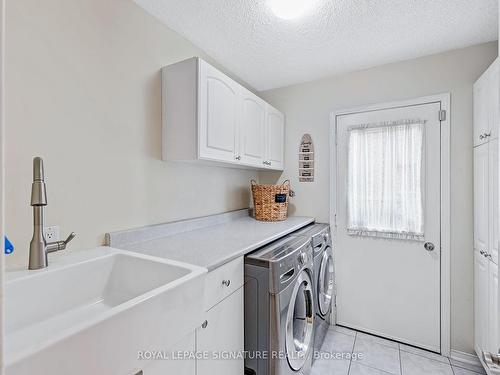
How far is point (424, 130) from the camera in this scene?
2096 mm

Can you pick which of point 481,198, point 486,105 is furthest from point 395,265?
point 486,105

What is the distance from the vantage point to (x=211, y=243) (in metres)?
1.51

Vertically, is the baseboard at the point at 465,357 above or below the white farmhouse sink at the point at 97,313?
below

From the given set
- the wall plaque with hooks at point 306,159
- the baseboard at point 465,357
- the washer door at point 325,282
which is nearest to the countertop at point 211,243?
the washer door at point 325,282

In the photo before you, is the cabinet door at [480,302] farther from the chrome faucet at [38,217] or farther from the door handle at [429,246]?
the chrome faucet at [38,217]

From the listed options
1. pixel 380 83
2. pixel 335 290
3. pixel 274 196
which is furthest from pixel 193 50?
pixel 335 290

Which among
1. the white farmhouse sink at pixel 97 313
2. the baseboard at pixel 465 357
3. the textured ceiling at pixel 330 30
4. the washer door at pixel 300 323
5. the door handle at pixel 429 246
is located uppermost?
the textured ceiling at pixel 330 30

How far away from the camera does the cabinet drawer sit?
113 cm

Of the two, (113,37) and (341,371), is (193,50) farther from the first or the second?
(341,371)

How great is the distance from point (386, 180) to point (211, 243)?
5.38ft

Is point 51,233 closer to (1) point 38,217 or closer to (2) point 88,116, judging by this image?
(1) point 38,217

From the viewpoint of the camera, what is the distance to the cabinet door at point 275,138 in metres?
2.44

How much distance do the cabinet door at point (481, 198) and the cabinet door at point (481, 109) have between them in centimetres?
8

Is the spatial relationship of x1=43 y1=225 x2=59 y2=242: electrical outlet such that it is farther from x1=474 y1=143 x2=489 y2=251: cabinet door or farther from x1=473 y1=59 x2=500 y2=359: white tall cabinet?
x1=474 y1=143 x2=489 y2=251: cabinet door
